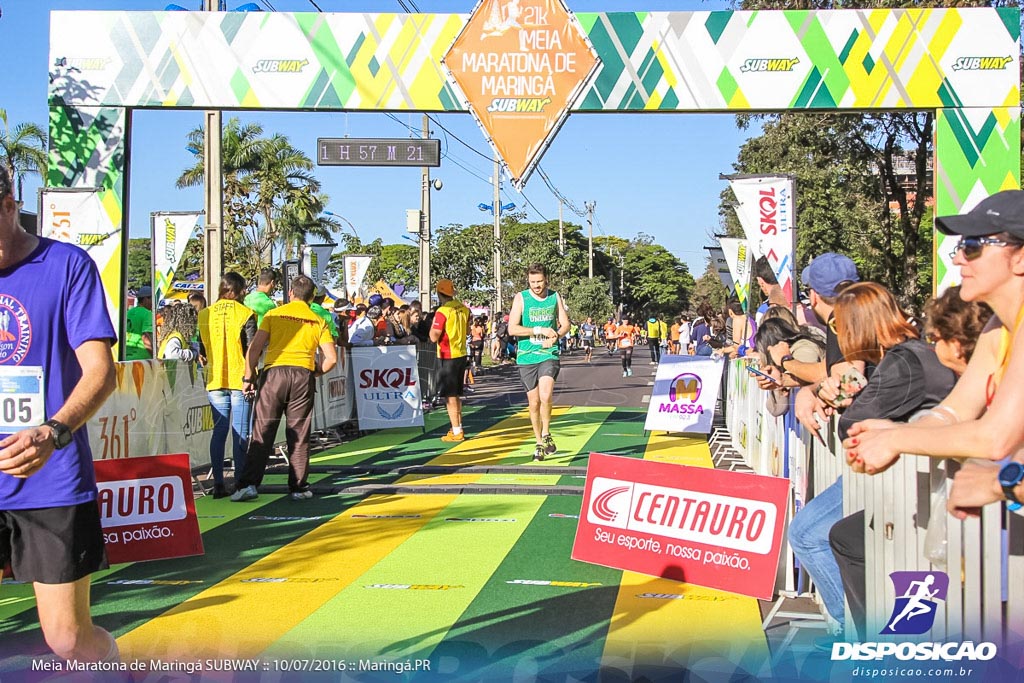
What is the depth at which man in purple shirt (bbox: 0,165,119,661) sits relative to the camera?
3.44 meters

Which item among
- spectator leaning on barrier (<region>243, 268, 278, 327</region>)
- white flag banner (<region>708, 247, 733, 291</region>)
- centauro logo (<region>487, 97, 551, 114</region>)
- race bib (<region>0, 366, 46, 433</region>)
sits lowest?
race bib (<region>0, 366, 46, 433</region>)

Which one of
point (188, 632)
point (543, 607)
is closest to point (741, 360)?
point (543, 607)

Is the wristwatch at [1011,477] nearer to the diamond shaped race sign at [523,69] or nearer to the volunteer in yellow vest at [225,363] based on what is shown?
the volunteer in yellow vest at [225,363]

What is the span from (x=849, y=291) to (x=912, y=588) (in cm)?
149

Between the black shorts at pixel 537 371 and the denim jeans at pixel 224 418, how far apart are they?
9.87 ft

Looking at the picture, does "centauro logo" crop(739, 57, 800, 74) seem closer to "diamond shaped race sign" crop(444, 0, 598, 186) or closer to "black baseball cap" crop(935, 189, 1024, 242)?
"diamond shaped race sign" crop(444, 0, 598, 186)

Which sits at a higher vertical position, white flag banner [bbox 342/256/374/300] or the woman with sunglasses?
white flag banner [bbox 342/256/374/300]

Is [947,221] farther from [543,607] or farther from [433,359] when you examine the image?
[433,359]

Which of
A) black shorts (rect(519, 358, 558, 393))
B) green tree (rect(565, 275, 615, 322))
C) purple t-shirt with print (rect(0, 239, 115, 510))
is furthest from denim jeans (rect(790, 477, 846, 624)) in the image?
green tree (rect(565, 275, 615, 322))

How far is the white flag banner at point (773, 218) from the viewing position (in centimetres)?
1128

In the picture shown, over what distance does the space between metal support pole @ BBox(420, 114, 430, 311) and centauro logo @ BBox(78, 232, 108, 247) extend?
732 inches

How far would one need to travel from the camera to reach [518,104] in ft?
34.8

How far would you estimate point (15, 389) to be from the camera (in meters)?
3.55

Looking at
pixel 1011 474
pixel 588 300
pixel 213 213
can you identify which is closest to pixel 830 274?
pixel 1011 474
